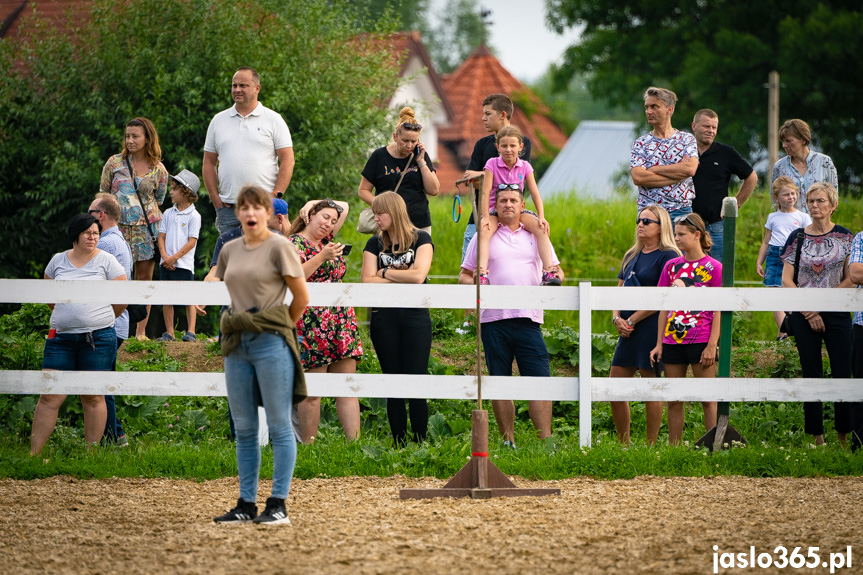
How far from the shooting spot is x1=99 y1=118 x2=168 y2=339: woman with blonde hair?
9414mm

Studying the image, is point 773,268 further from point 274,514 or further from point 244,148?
point 274,514

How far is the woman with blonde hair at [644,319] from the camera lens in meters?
7.63

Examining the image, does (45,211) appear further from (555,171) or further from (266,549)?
(555,171)

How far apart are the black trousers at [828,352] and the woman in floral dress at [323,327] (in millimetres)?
3356

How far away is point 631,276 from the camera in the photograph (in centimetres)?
785

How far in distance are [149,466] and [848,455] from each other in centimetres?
478

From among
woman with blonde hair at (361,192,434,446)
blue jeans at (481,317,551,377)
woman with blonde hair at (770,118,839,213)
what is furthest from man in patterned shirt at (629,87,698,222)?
woman with blonde hair at (361,192,434,446)

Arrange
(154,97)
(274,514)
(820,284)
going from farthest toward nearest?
(154,97)
(820,284)
(274,514)

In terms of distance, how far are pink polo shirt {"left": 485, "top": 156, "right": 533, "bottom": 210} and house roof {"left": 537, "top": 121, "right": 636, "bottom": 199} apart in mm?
26559

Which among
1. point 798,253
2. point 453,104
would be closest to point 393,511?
point 798,253

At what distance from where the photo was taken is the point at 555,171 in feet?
127

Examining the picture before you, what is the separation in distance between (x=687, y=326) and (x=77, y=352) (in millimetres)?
4414

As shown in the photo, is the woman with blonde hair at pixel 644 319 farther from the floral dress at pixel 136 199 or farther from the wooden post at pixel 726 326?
the floral dress at pixel 136 199

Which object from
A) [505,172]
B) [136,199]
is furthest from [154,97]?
[505,172]
